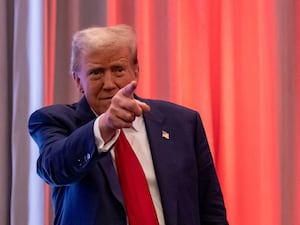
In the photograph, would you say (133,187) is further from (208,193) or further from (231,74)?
(231,74)

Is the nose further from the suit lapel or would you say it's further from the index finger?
the index finger

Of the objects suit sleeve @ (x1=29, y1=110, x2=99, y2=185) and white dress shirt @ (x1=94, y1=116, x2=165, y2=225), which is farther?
white dress shirt @ (x1=94, y1=116, x2=165, y2=225)

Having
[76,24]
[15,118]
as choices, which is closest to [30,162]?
[15,118]

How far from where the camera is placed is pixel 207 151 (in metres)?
1.49

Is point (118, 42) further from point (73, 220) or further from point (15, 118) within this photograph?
→ point (15, 118)

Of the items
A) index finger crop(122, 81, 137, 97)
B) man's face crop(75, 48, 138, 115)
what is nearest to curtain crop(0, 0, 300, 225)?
man's face crop(75, 48, 138, 115)

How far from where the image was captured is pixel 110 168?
51.3 inches

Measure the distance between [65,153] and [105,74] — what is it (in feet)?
0.84

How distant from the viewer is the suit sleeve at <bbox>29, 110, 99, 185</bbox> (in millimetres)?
1118

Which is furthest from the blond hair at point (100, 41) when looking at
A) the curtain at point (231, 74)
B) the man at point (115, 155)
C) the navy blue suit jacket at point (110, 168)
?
the curtain at point (231, 74)

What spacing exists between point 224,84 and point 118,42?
69 cm

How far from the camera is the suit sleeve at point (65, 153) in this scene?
112cm

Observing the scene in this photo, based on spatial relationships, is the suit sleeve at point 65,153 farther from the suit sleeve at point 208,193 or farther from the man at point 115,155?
the suit sleeve at point 208,193

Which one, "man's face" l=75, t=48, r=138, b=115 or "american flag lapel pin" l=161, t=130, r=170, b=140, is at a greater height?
"man's face" l=75, t=48, r=138, b=115
